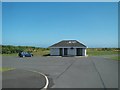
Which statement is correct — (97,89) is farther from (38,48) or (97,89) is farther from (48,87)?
(38,48)

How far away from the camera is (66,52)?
5656 cm

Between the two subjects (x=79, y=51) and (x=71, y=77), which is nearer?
(x=71, y=77)

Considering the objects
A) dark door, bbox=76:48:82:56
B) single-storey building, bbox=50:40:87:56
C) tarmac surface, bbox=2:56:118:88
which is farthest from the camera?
dark door, bbox=76:48:82:56

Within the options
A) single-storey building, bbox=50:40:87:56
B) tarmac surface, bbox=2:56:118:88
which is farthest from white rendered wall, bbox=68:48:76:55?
tarmac surface, bbox=2:56:118:88

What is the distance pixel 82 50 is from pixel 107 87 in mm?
43872

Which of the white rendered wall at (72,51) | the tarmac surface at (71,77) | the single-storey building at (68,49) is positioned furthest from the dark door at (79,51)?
the tarmac surface at (71,77)

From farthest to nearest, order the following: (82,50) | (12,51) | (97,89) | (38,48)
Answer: (38,48)
(12,51)
(82,50)
(97,89)

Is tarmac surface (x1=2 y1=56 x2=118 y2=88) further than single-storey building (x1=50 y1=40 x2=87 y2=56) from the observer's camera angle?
No

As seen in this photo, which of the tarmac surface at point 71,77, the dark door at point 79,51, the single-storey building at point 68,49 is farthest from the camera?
the dark door at point 79,51

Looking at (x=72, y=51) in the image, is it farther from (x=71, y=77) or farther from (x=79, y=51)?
(x=71, y=77)

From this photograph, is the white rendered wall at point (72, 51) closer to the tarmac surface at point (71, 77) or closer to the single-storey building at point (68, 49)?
the single-storey building at point (68, 49)

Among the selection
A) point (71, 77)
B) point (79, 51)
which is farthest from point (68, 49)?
point (71, 77)

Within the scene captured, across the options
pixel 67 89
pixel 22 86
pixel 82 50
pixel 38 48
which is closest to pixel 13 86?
pixel 22 86

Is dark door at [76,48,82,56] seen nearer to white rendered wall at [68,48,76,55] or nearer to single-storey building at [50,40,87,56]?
single-storey building at [50,40,87,56]
